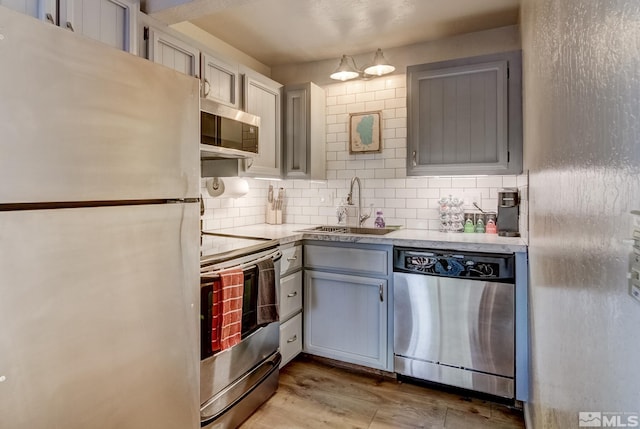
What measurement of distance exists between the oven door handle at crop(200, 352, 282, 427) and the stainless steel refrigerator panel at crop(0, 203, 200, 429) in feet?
1.03

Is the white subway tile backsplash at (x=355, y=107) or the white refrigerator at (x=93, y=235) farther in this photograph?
the white subway tile backsplash at (x=355, y=107)

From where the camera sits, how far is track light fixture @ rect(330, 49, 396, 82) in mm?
2701

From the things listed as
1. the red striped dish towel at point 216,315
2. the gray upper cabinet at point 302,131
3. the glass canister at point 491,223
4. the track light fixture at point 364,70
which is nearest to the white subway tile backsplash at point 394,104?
the track light fixture at point 364,70

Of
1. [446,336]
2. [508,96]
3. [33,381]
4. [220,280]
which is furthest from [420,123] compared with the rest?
[33,381]

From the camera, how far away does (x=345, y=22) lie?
252 centimetres

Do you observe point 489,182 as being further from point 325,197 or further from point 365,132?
point 325,197

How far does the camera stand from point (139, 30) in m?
1.83

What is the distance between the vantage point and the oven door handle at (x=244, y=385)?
1.73 meters

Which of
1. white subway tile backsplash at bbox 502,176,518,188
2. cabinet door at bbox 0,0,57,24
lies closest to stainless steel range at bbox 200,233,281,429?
cabinet door at bbox 0,0,57,24

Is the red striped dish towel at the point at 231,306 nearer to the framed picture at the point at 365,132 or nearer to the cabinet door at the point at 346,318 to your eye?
the cabinet door at the point at 346,318

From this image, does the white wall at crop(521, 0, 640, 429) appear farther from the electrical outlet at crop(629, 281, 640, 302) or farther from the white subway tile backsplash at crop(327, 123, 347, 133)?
the white subway tile backsplash at crop(327, 123, 347, 133)

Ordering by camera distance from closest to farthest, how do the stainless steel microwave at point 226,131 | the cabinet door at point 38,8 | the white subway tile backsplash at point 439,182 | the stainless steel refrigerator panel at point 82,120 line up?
the stainless steel refrigerator panel at point 82,120, the cabinet door at point 38,8, the stainless steel microwave at point 226,131, the white subway tile backsplash at point 439,182

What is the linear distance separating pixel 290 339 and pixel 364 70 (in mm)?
2163

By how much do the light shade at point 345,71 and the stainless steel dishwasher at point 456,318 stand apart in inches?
58.9
